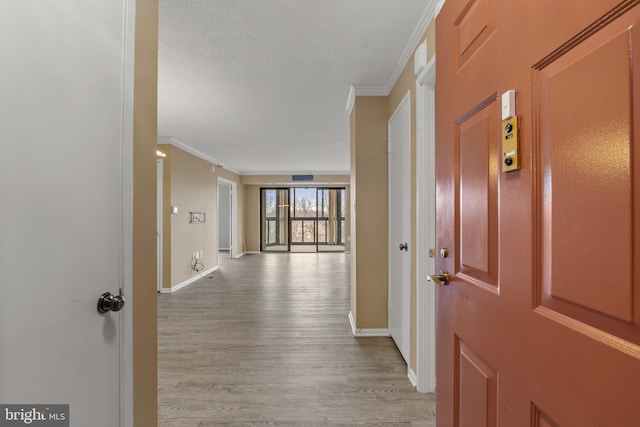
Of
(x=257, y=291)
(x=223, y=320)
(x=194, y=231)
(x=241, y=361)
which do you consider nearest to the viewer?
(x=241, y=361)

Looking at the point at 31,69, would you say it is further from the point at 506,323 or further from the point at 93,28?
the point at 506,323

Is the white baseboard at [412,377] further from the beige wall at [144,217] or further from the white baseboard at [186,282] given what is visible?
the white baseboard at [186,282]

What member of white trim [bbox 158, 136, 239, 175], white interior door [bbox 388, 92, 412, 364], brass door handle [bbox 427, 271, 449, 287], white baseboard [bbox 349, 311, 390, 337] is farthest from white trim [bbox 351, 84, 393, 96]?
white trim [bbox 158, 136, 239, 175]

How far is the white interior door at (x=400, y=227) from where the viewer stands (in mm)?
2258

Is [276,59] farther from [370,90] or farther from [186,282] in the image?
[186,282]

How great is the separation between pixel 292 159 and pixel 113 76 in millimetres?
5693

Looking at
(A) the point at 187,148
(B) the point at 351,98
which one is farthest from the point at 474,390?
(A) the point at 187,148

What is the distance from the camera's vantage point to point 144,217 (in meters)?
1.12

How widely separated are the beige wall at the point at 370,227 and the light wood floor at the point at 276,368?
0.30 metres

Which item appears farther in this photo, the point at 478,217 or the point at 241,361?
the point at 241,361

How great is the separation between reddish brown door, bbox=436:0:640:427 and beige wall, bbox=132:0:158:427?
1.17 m

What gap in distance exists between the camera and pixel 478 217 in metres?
0.81

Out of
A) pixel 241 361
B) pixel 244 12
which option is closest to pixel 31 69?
pixel 244 12

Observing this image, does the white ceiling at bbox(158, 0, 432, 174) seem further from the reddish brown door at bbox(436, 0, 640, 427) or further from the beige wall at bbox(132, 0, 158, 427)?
the reddish brown door at bbox(436, 0, 640, 427)
